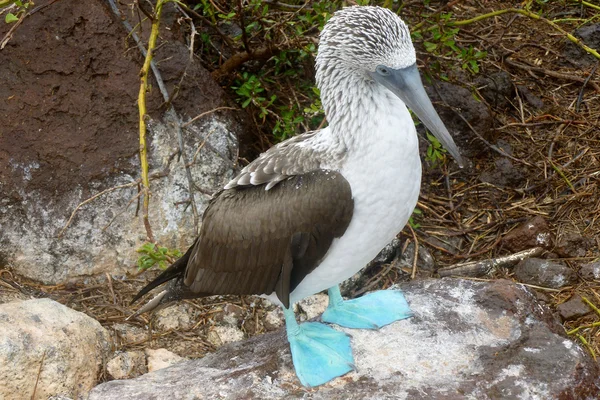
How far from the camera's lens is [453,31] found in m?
4.61

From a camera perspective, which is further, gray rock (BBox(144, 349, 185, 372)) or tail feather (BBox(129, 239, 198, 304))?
gray rock (BBox(144, 349, 185, 372))

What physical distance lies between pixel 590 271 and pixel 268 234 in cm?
250

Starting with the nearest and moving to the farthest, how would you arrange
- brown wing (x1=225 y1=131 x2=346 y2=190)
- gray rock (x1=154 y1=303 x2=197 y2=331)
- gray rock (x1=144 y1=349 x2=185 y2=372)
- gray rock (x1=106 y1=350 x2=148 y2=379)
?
brown wing (x1=225 y1=131 x2=346 y2=190), gray rock (x1=106 y1=350 x2=148 y2=379), gray rock (x1=144 y1=349 x2=185 y2=372), gray rock (x1=154 y1=303 x2=197 y2=331)

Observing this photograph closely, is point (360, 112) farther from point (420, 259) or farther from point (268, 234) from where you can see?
point (420, 259)

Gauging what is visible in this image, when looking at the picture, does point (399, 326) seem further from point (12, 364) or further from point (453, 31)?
point (453, 31)

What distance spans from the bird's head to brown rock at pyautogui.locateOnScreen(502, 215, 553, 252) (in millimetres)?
2117

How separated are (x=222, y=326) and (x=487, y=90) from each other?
304 cm

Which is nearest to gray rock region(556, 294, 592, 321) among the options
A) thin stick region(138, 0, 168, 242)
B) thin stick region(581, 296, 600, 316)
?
thin stick region(581, 296, 600, 316)

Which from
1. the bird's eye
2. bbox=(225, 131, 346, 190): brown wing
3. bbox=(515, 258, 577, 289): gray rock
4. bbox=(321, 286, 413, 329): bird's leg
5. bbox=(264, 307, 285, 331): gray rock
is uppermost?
the bird's eye

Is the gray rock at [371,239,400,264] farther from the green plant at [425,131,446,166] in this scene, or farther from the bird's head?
the bird's head

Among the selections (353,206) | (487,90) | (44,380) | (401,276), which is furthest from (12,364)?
(487,90)

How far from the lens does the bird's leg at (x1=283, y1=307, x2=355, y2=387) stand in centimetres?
305

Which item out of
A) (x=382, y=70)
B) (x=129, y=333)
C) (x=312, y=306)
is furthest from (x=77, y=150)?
(x=382, y=70)

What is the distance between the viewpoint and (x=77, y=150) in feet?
14.4
